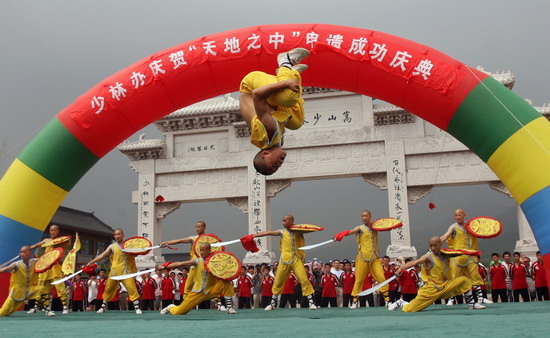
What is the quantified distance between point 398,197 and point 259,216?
13.0ft

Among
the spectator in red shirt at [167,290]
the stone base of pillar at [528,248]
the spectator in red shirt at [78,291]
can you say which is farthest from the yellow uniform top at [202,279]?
the stone base of pillar at [528,248]

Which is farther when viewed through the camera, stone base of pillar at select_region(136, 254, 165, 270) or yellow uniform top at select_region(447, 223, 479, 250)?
stone base of pillar at select_region(136, 254, 165, 270)

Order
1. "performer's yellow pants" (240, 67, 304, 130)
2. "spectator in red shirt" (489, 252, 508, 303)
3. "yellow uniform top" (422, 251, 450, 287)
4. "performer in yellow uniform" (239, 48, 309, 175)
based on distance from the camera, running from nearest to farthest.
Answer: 1. "performer in yellow uniform" (239, 48, 309, 175)
2. "performer's yellow pants" (240, 67, 304, 130)
3. "yellow uniform top" (422, 251, 450, 287)
4. "spectator in red shirt" (489, 252, 508, 303)

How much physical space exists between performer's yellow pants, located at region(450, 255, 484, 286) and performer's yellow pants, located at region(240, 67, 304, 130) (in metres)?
3.53

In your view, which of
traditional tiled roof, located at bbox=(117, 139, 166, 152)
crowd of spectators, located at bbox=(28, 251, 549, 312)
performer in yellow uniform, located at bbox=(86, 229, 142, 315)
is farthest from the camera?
traditional tiled roof, located at bbox=(117, 139, 166, 152)

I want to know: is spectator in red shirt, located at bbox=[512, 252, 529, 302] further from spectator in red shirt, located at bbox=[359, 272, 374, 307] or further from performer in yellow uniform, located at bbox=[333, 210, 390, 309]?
performer in yellow uniform, located at bbox=[333, 210, 390, 309]

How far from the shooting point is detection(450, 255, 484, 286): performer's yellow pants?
713 centimetres

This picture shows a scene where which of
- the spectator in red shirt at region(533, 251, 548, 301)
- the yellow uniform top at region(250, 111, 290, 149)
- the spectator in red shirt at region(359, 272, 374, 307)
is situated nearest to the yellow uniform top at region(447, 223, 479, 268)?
the spectator in red shirt at region(359, 272, 374, 307)

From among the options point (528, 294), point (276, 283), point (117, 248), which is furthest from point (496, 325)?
point (528, 294)

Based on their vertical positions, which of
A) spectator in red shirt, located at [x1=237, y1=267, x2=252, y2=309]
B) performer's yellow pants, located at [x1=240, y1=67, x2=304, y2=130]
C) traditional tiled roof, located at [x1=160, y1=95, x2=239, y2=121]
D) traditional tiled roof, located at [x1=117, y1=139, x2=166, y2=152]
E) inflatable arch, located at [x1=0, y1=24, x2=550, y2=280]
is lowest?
spectator in red shirt, located at [x1=237, y1=267, x2=252, y2=309]

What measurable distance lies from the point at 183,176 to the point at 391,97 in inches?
412

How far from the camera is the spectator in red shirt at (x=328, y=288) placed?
1161 centimetres

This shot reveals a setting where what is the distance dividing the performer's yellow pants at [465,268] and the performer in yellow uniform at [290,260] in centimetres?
213

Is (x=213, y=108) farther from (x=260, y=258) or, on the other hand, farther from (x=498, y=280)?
(x=498, y=280)
